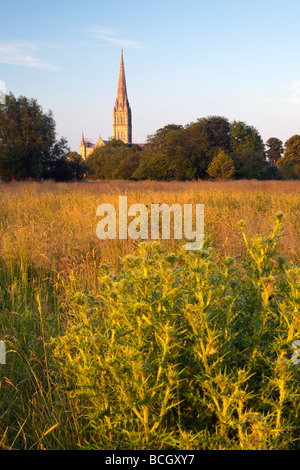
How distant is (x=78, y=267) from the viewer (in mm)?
3924

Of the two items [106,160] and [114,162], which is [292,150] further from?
[106,160]

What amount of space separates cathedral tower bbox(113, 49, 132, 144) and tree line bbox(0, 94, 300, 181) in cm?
10504

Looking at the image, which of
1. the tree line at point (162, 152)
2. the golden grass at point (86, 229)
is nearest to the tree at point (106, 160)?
the tree line at point (162, 152)

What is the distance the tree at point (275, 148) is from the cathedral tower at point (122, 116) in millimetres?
82217

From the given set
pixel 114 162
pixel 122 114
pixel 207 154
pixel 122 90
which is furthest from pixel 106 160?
A: pixel 122 90

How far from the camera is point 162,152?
3322cm

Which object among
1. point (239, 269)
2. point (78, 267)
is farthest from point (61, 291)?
point (239, 269)

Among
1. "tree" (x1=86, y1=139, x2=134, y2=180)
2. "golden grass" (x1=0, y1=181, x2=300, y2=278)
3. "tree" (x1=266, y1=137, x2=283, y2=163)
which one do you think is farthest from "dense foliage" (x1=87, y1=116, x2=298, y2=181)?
"tree" (x1=266, y1=137, x2=283, y2=163)

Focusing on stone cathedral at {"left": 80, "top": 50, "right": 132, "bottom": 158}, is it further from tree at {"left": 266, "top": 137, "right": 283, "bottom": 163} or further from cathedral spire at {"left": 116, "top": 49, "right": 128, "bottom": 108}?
tree at {"left": 266, "top": 137, "right": 283, "bottom": 163}

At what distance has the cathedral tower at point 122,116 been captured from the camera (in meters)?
140

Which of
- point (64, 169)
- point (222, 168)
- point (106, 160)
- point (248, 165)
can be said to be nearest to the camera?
point (222, 168)

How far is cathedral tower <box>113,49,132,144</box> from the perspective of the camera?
14050cm

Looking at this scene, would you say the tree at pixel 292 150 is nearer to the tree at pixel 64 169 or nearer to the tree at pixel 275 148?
the tree at pixel 275 148

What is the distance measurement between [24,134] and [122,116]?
12432cm
